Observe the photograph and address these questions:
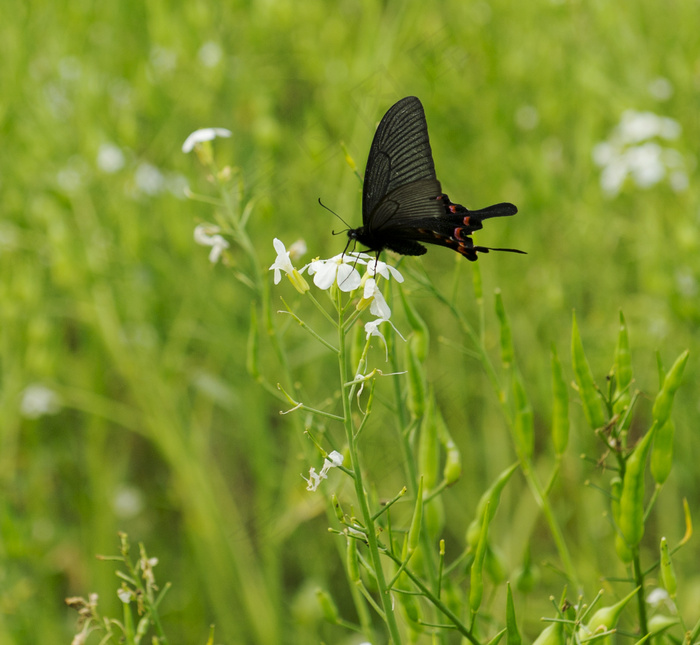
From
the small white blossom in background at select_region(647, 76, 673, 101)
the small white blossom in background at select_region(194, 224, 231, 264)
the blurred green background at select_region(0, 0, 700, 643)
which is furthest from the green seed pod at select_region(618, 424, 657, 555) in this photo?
the small white blossom in background at select_region(647, 76, 673, 101)

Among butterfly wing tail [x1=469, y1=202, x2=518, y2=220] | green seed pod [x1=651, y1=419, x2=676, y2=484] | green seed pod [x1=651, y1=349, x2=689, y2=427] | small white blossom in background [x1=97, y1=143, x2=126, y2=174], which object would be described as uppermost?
small white blossom in background [x1=97, y1=143, x2=126, y2=174]

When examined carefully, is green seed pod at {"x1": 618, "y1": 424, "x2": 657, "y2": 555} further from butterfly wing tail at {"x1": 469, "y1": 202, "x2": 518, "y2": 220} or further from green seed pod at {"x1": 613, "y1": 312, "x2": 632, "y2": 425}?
butterfly wing tail at {"x1": 469, "y1": 202, "x2": 518, "y2": 220}

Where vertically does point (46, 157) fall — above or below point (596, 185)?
above

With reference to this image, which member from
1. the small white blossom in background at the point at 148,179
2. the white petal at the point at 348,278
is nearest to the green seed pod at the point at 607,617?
the white petal at the point at 348,278

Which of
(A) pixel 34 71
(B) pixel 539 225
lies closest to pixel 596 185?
(B) pixel 539 225

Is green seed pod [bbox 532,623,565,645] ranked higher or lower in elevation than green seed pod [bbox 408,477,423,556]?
lower

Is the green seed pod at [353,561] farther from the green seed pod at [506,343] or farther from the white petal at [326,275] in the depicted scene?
the green seed pod at [506,343]

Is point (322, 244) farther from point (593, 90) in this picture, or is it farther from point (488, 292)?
point (593, 90)
